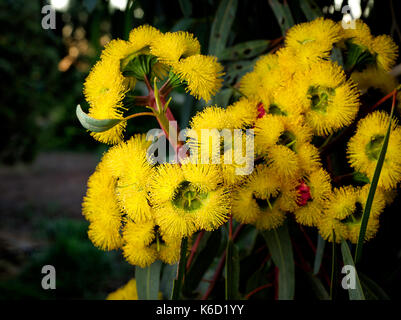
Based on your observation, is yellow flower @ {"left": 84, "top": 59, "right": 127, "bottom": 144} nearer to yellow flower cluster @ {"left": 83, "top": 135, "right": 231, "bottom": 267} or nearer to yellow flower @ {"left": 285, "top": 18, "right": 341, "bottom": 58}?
yellow flower cluster @ {"left": 83, "top": 135, "right": 231, "bottom": 267}

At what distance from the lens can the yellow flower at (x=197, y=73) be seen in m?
0.52

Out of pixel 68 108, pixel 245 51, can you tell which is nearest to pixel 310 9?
pixel 245 51

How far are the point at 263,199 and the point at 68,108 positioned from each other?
3692 millimetres

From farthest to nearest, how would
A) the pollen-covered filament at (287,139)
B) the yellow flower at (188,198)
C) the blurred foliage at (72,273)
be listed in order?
the blurred foliage at (72,273) < the pollen-covered filament at (287,139) < the yellow flower at (188,198)

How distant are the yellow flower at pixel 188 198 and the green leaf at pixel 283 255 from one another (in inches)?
10.0

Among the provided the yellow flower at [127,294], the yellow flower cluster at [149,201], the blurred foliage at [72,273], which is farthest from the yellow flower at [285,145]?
the blurred foliage at [72,273]

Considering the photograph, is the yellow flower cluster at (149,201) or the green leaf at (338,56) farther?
the green leaf at (338,56)

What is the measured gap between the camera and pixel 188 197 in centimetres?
49

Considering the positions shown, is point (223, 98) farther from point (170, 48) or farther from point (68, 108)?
point (68, 108)

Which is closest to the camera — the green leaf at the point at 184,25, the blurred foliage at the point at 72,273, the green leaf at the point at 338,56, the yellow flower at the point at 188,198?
the yellow flower at the point at 188,198

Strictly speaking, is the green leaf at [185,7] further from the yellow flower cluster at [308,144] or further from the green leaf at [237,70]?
the yellow flower cluster at [308,144]

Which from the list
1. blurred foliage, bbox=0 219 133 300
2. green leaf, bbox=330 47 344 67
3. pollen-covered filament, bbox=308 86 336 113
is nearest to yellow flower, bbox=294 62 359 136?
pollen-covered filament, bbox=308 86 336 113

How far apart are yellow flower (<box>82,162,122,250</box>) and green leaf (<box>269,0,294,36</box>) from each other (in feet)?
1.85

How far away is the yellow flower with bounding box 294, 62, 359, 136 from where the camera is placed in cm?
57
